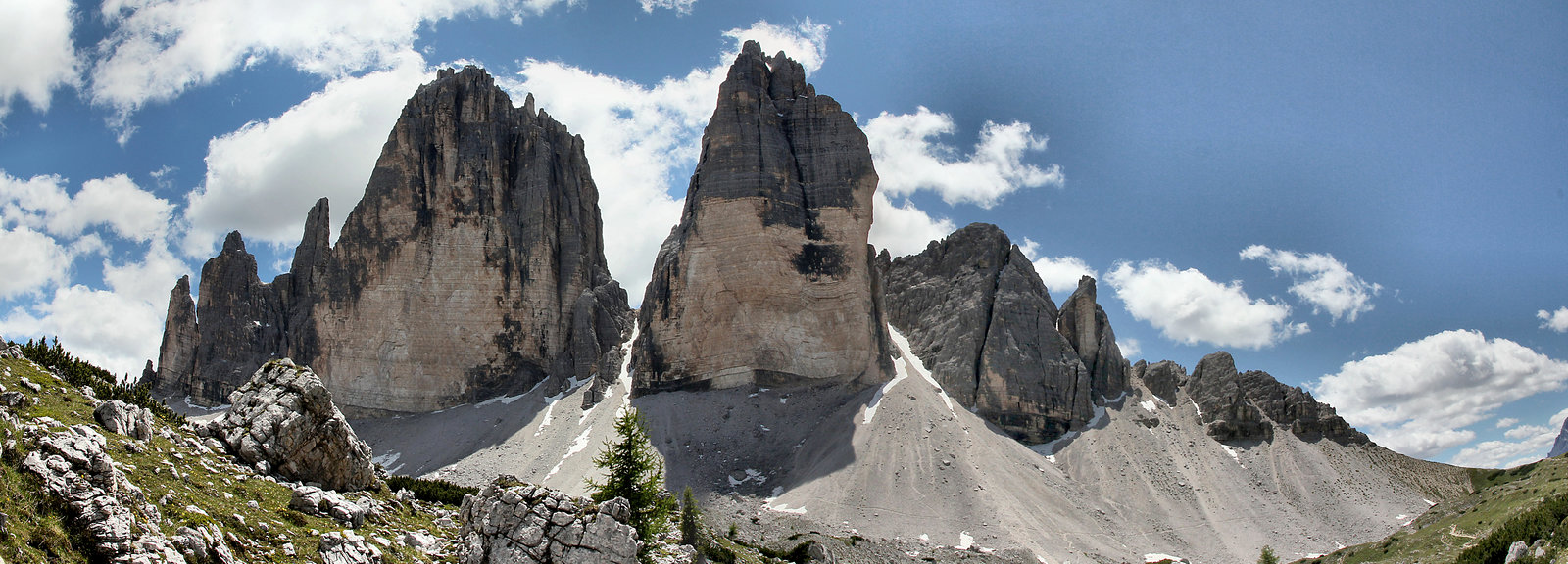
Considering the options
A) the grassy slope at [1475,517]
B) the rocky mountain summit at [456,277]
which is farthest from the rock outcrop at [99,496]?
the rocky mountain summit at [456,277]

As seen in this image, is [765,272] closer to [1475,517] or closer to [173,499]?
[1475,517]

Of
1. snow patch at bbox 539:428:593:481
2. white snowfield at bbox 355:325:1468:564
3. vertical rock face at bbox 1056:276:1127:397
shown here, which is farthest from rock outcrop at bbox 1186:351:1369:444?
snow patch at bbox 539:428:593:481

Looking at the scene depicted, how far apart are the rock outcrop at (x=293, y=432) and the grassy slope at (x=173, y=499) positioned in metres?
1.17

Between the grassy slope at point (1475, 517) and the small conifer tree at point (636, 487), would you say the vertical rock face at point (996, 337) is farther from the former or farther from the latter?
the small conifer tree at point (636, 487)

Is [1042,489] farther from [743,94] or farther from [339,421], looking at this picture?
[339,421]

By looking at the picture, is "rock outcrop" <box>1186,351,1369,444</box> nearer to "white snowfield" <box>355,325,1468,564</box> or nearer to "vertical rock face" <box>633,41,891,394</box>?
"white snowfield" <box>355,325,1468,564</box>

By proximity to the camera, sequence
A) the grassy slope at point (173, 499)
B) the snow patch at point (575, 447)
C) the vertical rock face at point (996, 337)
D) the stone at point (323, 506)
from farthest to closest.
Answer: the vertical rock face at point (996, 337) → the snow patch at point (575, 447) → the stone at point (323, 506) → the grassy slope at point (173, 499)

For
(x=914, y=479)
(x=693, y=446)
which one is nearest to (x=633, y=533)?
(x=914, y=479)

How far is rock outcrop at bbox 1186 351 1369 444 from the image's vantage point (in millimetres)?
90125

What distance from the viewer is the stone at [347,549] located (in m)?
16.3

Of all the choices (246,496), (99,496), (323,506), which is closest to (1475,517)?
(323,506)

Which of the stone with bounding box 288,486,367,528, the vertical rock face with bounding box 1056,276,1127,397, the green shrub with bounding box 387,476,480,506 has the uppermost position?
the vertical rock face with bounding box 1056,276,1127,397

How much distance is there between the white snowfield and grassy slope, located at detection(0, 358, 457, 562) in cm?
4431

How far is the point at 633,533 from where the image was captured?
21031 mm
